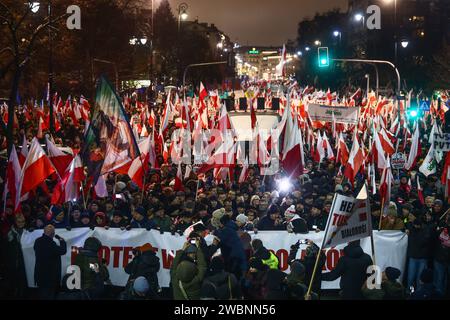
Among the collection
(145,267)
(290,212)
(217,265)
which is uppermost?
(217,265)

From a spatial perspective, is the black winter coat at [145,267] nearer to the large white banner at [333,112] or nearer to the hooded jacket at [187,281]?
the hooded jacket at [187,281]

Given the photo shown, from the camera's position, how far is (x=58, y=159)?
12.2m

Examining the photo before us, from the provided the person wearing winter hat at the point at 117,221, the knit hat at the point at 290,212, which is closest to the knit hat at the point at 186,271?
the person wearing winter hat at the point at 117,221

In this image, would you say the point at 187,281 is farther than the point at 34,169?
No

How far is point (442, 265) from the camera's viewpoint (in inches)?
381

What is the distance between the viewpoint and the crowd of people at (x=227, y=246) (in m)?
7.27

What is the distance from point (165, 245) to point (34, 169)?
253 cm

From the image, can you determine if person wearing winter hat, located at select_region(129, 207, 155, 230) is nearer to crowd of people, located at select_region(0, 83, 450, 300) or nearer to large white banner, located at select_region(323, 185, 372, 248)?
crowd of people, located at select_region(0, 83, 450, 300)

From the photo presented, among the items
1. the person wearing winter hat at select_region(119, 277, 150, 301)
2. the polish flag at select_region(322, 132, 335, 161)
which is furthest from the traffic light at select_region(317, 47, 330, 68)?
the person wearing winter hat at select_region(119, 277, 150, 301)

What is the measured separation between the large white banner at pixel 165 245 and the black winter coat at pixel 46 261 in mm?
1087

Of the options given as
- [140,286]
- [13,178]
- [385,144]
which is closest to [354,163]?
[385,144]

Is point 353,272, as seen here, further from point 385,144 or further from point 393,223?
point 385,144
